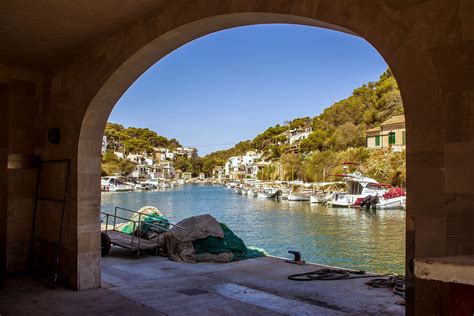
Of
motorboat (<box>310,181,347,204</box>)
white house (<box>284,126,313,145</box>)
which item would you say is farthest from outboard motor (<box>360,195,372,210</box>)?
white house (<box>284,126,313,145</box>)

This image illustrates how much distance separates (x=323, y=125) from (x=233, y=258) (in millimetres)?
64003

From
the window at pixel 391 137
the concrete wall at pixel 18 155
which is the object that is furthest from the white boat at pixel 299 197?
the concrete wall at pixel 18 155

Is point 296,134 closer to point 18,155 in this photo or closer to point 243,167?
point 243,167

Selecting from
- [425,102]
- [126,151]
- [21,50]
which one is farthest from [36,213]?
Result: [126,151]

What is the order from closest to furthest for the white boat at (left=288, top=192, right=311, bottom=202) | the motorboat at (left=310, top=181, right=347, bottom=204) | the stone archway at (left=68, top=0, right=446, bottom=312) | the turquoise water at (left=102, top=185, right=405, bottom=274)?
the stone archway at (left=68, top=0, right=446, bottom=312) < the turquoise water at (left=102, top=185, right=405, bottom=274) < the motorboat at (left=310, top=181, right=347, bottom=204) < the white boat at (left=288, top=192, right=311, bottom=202)

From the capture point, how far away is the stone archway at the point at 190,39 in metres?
2.41

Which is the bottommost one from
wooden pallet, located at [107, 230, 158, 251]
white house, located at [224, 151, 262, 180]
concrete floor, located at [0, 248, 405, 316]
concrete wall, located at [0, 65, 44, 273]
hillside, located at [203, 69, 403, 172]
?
concrete floor, located at [0, 248, 405, 316]

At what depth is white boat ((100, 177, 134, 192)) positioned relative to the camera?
69.4 metres

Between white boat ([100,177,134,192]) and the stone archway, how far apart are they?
6603 centimetres

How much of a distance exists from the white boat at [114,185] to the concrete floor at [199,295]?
214 ft

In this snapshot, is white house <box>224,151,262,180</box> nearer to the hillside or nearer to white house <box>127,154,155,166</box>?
white house <box>127,154,155,166</box>

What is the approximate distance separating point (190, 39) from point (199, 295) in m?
3.30

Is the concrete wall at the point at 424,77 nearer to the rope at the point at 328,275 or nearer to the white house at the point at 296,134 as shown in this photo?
the rope at the point at 328,275

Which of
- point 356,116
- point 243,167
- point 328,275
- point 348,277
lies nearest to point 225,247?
point 328,275
